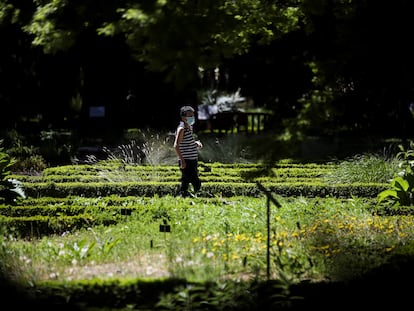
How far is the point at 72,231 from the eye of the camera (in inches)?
313

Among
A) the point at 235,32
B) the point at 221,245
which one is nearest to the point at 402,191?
the point at 235,32

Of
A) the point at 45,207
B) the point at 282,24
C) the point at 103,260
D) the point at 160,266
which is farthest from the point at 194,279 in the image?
the point at 282,24

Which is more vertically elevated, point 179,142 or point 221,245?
point 179,142

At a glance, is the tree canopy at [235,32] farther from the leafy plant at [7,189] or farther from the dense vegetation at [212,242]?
the leafy plant at [7,189]

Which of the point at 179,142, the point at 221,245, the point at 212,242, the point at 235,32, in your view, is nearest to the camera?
the point at 221,245

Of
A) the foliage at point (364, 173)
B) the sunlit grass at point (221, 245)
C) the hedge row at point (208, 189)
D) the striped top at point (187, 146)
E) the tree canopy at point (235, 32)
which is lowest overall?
the sunlit grass at point (221, 245)

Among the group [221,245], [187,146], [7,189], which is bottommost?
[221,245]

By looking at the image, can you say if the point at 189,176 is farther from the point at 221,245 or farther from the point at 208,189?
the point at 221,245

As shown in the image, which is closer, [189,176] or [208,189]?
[189,176]

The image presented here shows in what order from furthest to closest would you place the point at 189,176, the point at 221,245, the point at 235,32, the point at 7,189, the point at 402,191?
the point at 189,176 → the point at 402,191 → the point at 7,189 → the point at 235,32 → the point at 221,245

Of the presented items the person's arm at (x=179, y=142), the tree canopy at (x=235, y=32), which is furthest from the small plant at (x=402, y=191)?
the person's arm at (x=179, y=142)

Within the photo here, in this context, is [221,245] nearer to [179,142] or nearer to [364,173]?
[179,142]

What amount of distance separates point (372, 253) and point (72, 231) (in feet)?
11.6

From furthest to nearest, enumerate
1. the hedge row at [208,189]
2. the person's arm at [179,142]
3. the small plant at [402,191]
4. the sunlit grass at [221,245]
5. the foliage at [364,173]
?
the foliage at [364,173]
the hedge row at [208,189]
the person's arm at [179,142]
the small plant at [402,191]
the sunlit grass at [221,245]
